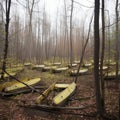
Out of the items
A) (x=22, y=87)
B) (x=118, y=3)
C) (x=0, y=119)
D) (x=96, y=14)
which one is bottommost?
(x=0, y=119)

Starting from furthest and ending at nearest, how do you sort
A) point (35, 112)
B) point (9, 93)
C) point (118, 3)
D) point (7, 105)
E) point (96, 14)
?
point (118, 3)
point (9, 93)
point (7, 105)
point (35, 112)
point (96, 14)

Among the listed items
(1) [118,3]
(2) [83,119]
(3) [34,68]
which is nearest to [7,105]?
(2) [83,119]

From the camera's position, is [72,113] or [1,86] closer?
[72,113]

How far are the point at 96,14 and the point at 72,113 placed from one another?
3.54 meters

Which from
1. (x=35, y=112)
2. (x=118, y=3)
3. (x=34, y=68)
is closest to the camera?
(x=35, y=112)

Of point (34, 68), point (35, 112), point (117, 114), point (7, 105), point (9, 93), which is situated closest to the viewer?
point (117, 114)

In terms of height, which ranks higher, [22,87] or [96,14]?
[96,14]

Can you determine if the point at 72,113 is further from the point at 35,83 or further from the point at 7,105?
the point at 35,83

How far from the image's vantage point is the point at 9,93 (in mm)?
7691

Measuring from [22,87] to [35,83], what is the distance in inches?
48.6

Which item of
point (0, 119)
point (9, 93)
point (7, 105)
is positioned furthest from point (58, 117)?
point (9, 93)

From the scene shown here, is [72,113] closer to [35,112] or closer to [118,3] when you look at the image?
[35,112]

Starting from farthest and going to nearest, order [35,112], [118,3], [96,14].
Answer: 1. [118,3]
2. [35,112]
3. [96,14]

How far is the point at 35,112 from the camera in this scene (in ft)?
18.6
